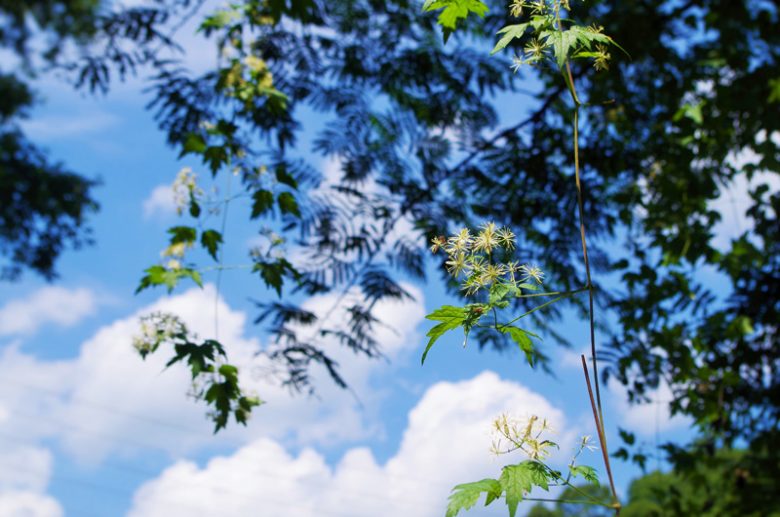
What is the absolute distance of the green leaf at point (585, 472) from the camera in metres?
1.12

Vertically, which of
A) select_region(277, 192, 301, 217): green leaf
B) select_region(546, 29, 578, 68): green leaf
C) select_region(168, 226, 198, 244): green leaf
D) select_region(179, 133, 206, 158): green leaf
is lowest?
select_region(546, 29, 578, 68): green leaf

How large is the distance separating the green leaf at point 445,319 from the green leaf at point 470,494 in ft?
0.65

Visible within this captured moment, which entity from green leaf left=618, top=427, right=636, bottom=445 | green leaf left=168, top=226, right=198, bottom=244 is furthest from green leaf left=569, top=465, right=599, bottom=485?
green leaf left=618, top=427, right=636, bottom=445

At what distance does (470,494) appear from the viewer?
1053 millimetres

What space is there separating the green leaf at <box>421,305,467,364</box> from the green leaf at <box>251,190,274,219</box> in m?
1.39

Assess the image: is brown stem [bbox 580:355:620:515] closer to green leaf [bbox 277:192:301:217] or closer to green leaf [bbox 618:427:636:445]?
green leaf [bbox 277:192:301:217]

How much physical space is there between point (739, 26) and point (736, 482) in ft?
9.16

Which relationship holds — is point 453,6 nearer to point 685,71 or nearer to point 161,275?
point 161,275

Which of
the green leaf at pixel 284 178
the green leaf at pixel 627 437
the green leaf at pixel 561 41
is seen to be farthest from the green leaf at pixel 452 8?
the green leaf at pixel 627 437

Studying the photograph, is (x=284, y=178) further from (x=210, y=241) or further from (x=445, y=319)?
(x=445, y=319)

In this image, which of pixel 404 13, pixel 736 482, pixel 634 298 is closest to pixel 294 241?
pixel 404 13

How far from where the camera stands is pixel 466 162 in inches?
141

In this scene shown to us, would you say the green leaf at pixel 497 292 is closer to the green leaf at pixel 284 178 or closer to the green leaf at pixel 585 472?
the green leaf at pixel 585 472

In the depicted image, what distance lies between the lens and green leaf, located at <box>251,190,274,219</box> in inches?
93.9
